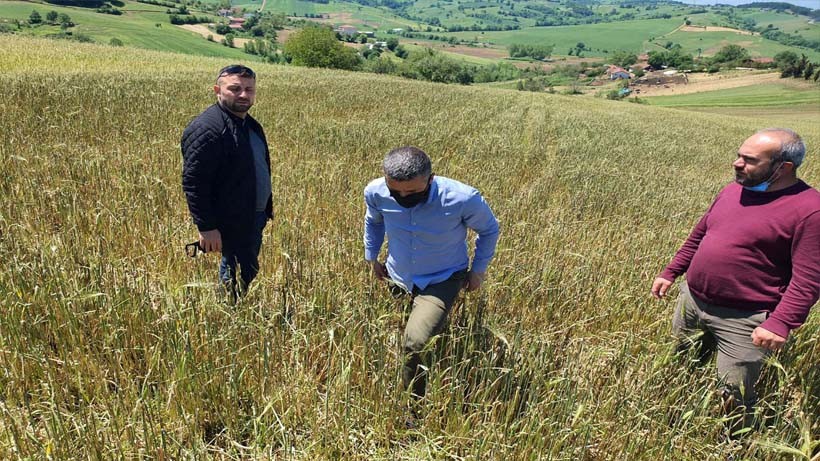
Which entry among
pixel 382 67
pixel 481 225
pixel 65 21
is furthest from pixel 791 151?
pixel 65 21

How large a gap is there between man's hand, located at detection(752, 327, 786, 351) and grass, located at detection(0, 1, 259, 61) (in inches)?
2323

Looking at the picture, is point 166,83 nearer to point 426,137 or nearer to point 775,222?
point 426,137

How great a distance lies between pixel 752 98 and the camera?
4850 cm

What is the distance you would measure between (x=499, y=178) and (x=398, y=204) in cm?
414

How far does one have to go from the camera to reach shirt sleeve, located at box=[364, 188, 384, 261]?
2457 millimetres

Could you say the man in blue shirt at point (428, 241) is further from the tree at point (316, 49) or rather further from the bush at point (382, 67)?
the bush at point (382, 67)

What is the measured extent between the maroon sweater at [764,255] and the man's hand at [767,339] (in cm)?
2

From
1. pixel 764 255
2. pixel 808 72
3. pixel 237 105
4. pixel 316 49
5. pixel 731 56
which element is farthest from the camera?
pixel 731 56

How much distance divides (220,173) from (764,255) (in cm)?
297

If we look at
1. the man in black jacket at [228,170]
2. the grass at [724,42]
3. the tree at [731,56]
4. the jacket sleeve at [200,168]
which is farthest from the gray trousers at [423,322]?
the grass at [724,42]

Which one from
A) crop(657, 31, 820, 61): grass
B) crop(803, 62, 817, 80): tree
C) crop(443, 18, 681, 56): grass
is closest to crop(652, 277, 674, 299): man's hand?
crop(803, 62, 817, 80): tree

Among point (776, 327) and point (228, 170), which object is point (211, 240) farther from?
point (776, 327)

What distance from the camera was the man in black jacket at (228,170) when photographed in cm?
243

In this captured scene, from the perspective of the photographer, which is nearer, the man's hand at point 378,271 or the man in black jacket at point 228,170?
the man in black jacket at point 228,170
